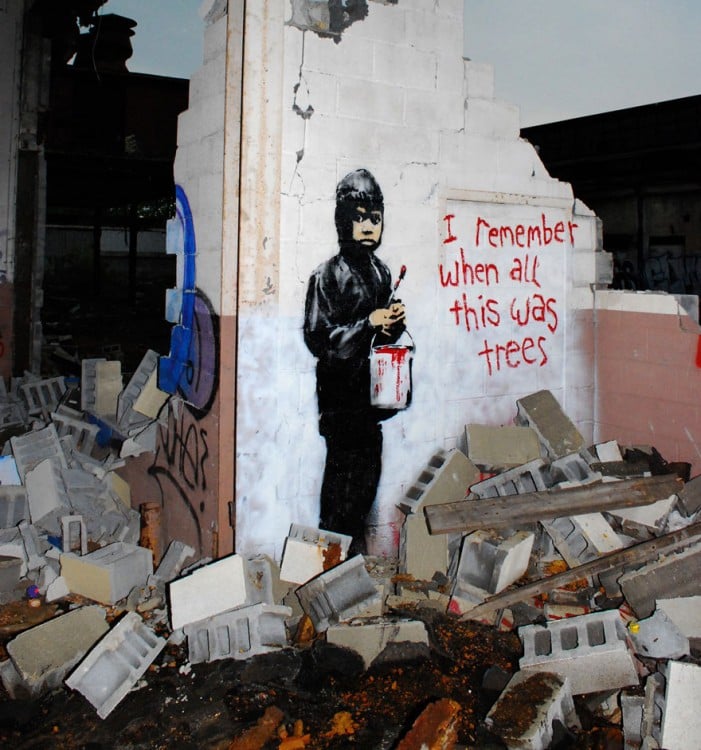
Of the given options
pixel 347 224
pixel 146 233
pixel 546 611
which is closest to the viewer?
pixel 546 611

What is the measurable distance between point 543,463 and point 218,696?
3096 mm

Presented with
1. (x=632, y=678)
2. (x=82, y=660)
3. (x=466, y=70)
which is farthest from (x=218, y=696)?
(x=466, y=70)

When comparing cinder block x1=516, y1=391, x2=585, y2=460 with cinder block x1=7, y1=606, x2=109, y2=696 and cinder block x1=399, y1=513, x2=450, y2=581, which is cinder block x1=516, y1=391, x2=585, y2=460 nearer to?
cinder block x1=399, y1=513, x2=450, y2=581

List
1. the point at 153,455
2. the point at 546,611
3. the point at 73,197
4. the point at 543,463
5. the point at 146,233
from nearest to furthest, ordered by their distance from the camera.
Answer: the point at 546,611, the point at 543,463, the point at 153,455, the point at 73,197, the point at 146,233

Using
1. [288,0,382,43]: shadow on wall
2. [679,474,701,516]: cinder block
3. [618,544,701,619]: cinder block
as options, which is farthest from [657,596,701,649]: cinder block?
[288,0,382,43]: shadow on wall

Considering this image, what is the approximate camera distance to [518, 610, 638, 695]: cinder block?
14.3ft

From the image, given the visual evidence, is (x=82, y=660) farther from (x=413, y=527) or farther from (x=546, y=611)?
(x=546, y=611)

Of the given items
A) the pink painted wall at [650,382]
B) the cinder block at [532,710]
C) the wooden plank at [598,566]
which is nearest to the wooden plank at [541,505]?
the wooden plank at [598,566]

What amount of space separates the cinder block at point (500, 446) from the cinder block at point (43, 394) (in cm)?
562

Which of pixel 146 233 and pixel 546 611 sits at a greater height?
pixel 146 233

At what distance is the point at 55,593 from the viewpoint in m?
5.73

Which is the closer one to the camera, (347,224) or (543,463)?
(347,224)

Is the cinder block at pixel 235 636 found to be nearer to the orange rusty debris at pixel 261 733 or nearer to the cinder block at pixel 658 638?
the orange rusty debris at pixel 261 733

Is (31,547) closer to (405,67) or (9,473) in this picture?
(9,473)
